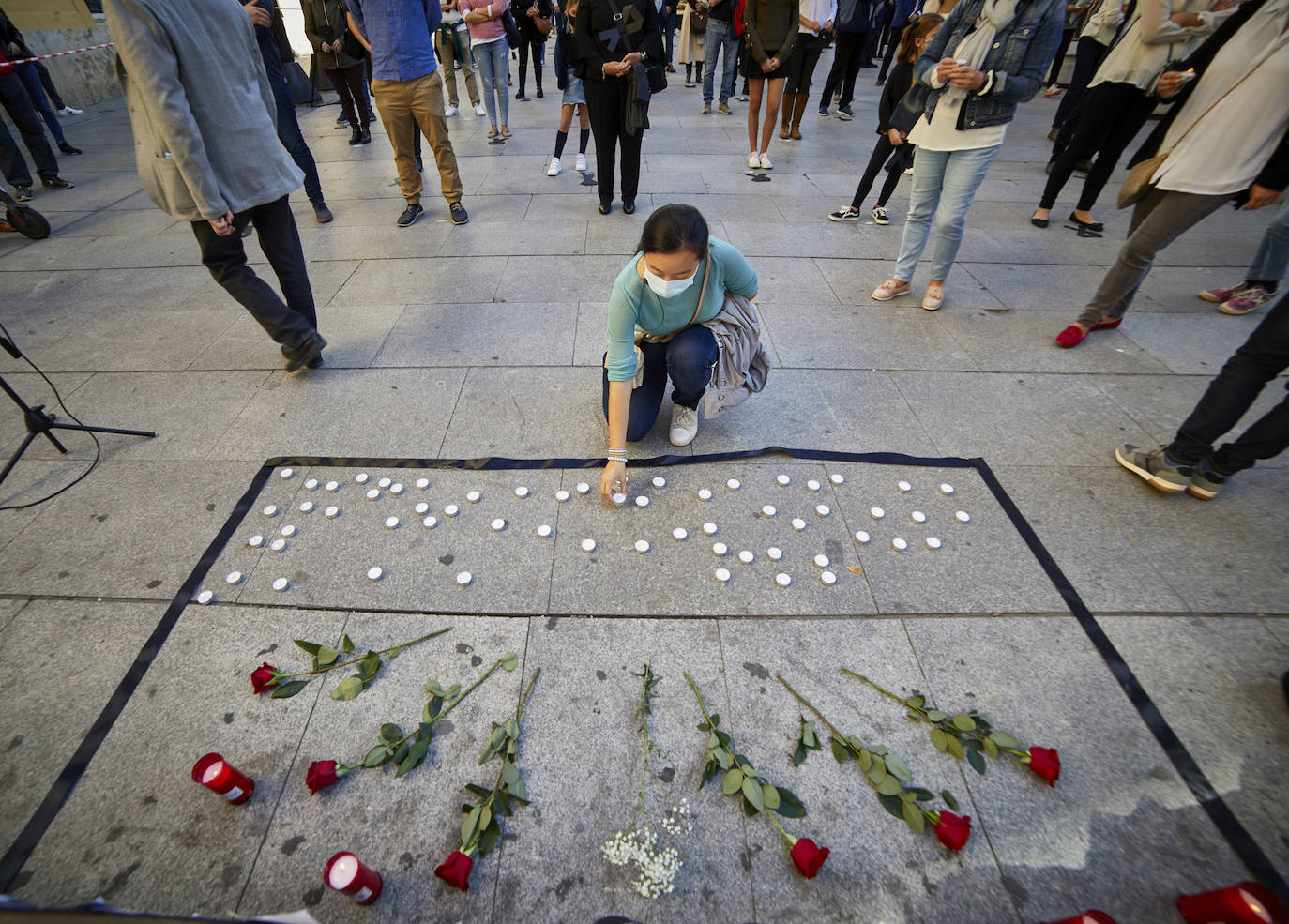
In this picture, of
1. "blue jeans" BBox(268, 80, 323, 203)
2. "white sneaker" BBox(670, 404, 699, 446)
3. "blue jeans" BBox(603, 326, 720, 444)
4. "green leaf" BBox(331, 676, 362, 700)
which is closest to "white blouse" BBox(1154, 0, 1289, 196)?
"blue jeans" BBox(603, 326, 720, 444)

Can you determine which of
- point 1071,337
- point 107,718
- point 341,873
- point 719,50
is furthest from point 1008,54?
point 719,50

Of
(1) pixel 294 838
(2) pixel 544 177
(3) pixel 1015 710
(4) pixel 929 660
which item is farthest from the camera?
(2) pixel 544 177

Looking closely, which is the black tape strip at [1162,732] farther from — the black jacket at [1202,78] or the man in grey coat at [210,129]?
the man in grey coat at [210,129]

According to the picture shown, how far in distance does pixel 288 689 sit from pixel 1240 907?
108 inches

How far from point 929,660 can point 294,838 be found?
221cm

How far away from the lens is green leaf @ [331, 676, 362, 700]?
203 centimetres

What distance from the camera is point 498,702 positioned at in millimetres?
2016

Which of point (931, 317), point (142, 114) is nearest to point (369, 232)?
point (142, 114)

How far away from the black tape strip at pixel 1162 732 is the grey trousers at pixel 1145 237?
1.99 m

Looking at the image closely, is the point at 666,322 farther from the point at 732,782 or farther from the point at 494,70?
the point at 494,70

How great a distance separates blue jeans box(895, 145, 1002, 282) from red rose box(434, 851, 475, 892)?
4.38 meters

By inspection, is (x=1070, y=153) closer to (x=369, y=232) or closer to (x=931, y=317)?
(x=931, y=317)

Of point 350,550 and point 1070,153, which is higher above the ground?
point 1070,153

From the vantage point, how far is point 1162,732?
1930mm
